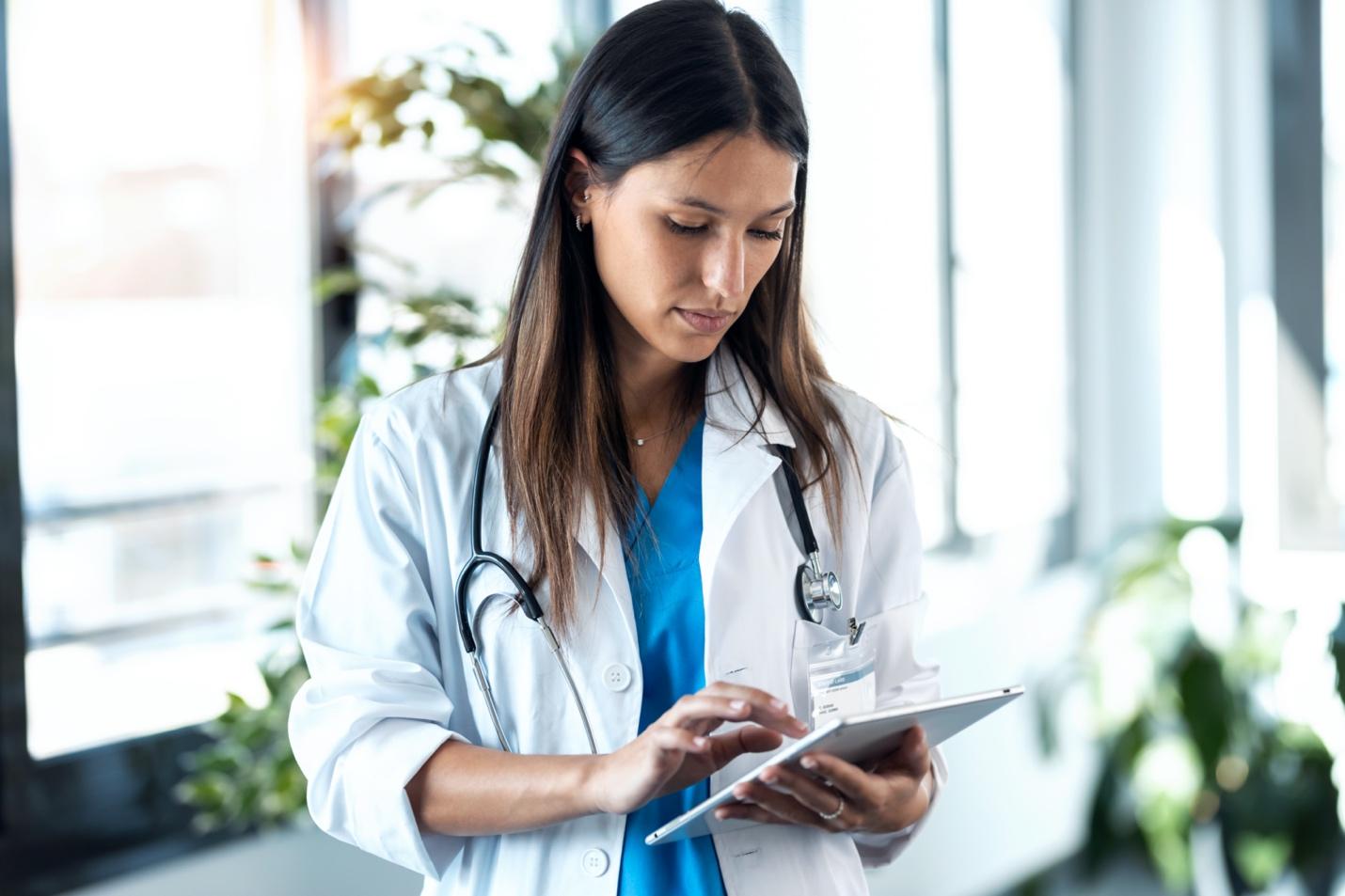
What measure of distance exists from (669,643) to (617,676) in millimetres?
62

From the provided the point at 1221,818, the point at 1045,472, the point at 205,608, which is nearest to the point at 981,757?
the point at 1221,818

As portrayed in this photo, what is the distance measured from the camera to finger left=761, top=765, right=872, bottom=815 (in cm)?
98

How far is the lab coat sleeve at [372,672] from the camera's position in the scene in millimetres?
1079

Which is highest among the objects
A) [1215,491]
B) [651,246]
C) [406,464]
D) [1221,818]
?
[651,246]

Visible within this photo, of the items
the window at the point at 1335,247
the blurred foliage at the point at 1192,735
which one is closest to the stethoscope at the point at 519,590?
the blurred foliage at the point at 1192,735

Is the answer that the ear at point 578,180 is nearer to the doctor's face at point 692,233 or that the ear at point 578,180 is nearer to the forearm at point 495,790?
the doctor's face at point 692,233

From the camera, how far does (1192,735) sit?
10.3 feet

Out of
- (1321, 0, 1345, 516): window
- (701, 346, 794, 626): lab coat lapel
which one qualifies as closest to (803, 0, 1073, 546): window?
(1321, 0, 1345, 516): window

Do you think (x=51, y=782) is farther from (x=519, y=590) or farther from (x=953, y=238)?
(x=953, y=238)

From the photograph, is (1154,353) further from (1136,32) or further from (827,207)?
(827,207)

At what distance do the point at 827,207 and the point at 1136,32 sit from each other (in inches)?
53.6

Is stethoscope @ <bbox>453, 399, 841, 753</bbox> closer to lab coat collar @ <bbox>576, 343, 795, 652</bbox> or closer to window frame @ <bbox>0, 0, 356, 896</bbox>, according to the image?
lab coat collar @ <bbox>576, 343, 795, 652</bbox>

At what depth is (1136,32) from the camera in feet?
12.6

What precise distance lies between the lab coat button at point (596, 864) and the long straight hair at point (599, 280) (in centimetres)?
19
